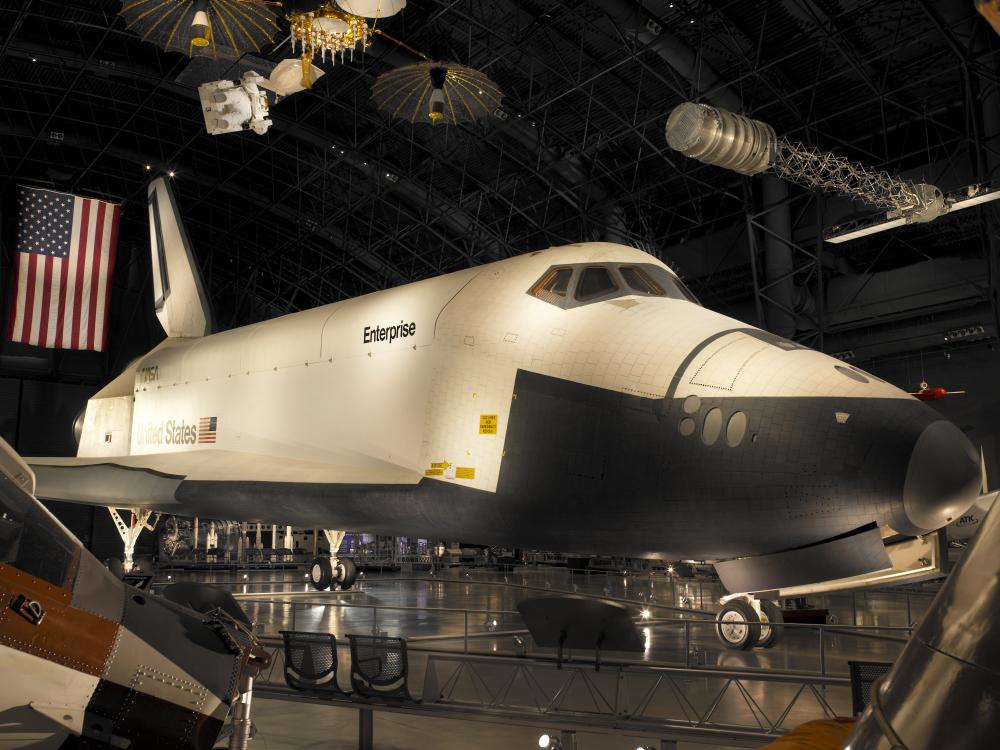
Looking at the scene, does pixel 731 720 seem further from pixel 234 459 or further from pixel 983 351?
pixel 983 351

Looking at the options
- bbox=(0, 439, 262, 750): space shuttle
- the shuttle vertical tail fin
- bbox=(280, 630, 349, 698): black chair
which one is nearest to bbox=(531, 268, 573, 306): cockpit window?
bbox=(280, 630, 349, 698): black chair

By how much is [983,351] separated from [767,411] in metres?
15.2

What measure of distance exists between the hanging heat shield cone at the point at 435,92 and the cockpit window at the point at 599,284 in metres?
5.54

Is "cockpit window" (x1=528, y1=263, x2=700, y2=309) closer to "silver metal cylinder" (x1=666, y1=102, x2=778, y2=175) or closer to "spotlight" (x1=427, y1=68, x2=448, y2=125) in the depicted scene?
"silver metal cylinder" (x1=666, y1=102, x2=778, y2=175)

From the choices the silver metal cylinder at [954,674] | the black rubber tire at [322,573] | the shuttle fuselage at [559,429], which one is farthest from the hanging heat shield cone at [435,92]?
the silver metal cylinder at [954,674]

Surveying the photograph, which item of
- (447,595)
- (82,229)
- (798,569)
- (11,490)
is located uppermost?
(82,229)

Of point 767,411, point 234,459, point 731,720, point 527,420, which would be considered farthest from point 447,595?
point 767,411

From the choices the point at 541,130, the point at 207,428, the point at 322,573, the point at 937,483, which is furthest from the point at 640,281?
the point at 541,130

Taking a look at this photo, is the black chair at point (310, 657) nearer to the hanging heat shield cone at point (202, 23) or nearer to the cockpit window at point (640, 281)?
the cockpit window at point (640, 281)

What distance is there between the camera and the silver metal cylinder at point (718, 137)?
32.1ft

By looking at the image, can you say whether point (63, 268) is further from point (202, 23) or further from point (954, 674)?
point (954, 674)

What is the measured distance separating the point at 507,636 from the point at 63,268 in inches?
391

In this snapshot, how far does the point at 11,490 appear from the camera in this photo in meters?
2.55

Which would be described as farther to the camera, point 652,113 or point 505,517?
point 652,113
